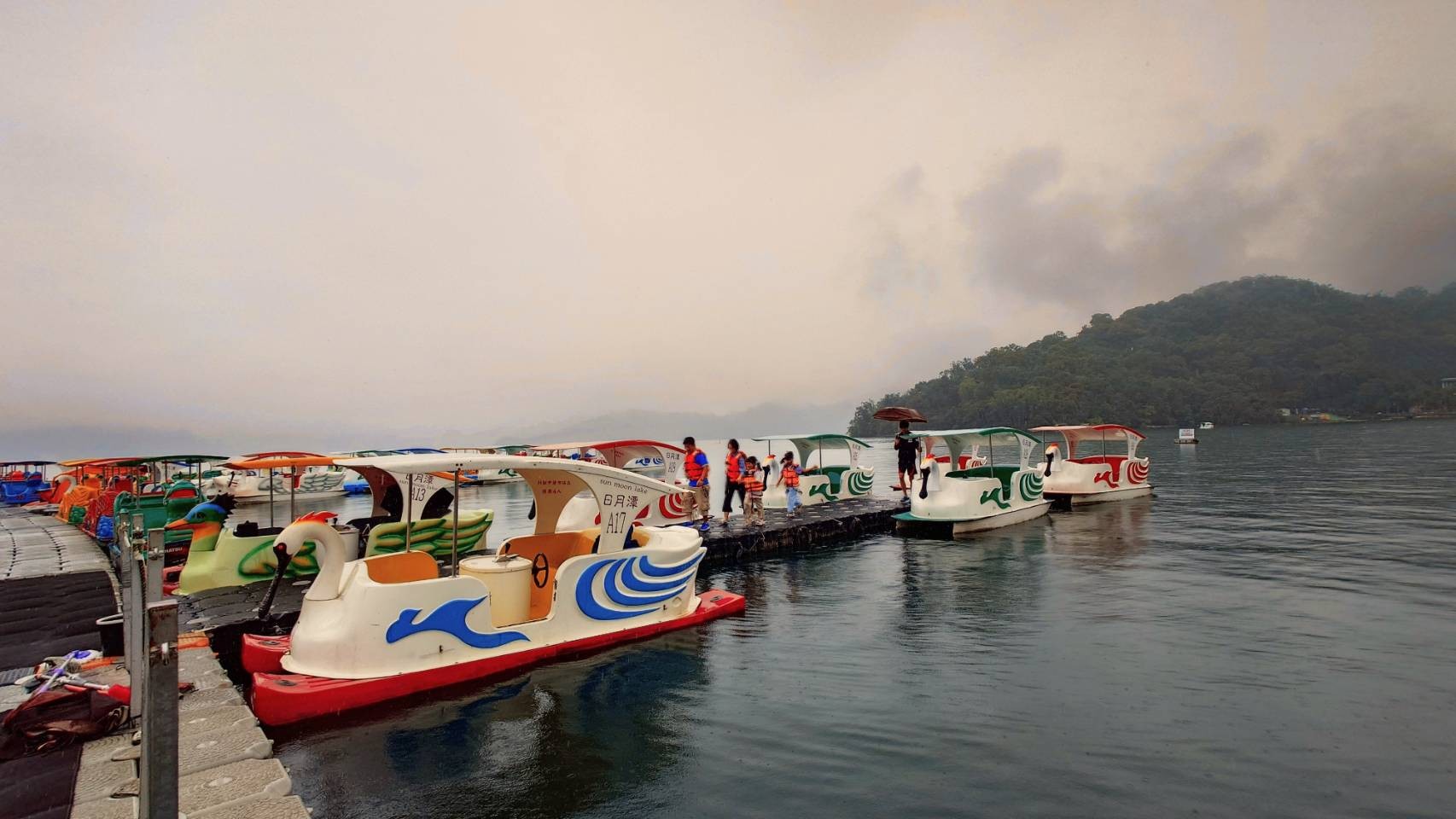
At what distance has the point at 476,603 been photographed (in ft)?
29.3

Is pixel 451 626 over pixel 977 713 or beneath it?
over

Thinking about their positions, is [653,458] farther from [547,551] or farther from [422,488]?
[547,551]

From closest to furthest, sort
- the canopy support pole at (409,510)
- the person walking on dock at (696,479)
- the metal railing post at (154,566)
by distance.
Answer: the metal railing post at (154,566), the canopy support pole at (409,510), the person walking on dock at (696,479)

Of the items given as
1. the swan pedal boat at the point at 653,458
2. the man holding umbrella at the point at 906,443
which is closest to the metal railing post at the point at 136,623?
the swan pedal boat at the point at 653,458

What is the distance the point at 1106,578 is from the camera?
49.4 ft

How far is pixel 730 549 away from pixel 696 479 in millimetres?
2166

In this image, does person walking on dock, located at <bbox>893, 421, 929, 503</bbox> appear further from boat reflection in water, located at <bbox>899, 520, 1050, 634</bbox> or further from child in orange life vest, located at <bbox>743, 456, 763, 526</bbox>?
child in orange life vest, located at <bbox>743, 456, 763, 526</bbox>

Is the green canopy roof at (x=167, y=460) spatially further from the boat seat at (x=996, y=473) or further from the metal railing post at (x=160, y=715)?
the boat seat at (x=996, y=473)

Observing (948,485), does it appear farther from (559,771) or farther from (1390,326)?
(1390,326)

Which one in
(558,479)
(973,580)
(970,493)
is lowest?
(973,580)

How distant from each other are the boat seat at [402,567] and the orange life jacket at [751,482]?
37.8ft

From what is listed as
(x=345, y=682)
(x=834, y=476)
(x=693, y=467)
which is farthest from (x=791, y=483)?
(x=345, y=682)

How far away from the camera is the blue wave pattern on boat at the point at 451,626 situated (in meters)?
8.35

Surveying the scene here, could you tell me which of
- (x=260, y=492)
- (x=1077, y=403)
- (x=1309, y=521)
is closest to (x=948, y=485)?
(x=1309, y=521)
